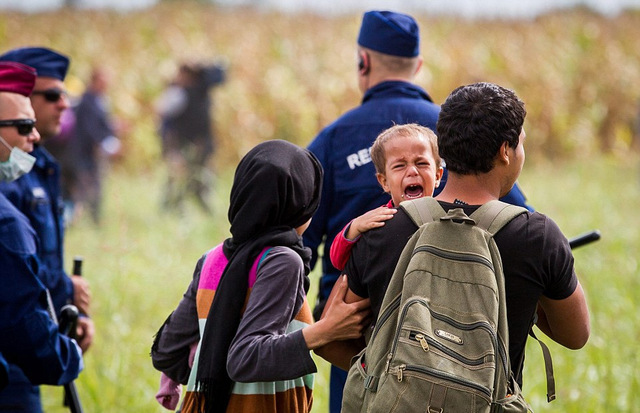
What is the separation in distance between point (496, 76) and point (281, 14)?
817cm

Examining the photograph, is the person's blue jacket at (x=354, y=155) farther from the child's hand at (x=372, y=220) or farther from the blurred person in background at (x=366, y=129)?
the child's hand at (x=372, y=220)

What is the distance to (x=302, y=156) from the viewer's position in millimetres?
2611

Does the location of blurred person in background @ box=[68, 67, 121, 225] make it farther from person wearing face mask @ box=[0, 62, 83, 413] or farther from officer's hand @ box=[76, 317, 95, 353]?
person wearing face mask @ box=[0, 62, 83, 413]

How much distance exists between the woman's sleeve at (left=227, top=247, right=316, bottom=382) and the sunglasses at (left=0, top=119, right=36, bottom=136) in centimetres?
146

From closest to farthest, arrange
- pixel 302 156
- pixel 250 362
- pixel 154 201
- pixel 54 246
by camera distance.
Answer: pixel 250 362 < pixel 302 156 < pixel 54 246 < pixel 154 201

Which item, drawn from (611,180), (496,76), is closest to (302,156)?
(611,180)

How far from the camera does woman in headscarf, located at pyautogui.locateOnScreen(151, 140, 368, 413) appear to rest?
7.88 feet

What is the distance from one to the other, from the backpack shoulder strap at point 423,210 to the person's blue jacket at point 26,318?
4.68 ft

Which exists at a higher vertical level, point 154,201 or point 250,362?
point 250,362

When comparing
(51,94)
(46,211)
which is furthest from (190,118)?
(46,211)

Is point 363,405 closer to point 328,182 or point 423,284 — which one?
point 423,284

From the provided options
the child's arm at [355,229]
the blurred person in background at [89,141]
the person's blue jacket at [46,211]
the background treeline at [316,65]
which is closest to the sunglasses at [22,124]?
the person's blue jacket at [46,211]

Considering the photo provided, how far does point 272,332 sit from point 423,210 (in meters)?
0.53

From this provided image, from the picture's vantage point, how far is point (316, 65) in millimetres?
19281
